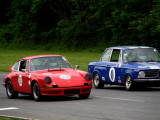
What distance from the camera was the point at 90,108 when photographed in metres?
12.2

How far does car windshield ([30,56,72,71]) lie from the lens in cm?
1524

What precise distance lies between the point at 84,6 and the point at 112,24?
801cm

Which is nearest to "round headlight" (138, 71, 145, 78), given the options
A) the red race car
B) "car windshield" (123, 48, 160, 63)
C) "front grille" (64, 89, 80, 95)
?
"car windshield" (123, 48, 160, 63)

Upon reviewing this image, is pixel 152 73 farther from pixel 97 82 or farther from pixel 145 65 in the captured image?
pixel 97 82

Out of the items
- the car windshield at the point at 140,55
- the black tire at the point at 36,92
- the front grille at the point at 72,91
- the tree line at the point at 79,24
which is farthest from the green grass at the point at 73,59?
the front grille at the point at 72,91

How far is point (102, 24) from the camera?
202 ft

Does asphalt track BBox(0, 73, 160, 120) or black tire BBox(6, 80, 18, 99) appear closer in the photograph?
asphalt track BBox(0, 73, 160, 120)

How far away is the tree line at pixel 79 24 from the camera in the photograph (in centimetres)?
5000

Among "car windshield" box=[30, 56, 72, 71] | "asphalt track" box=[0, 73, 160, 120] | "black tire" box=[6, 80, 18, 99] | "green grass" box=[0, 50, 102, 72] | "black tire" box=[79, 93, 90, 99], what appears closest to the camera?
"asphalt track" box=[0, 73, 160, 120]

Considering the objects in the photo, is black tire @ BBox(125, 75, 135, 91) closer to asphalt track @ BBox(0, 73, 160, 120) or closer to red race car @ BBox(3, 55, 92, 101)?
asphalt track @ BBox(0, 73, 160, 120)

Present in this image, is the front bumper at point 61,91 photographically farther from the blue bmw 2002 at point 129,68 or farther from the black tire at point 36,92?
the blue bmw 2002 at point 129,68

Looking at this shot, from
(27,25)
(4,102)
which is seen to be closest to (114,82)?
(4,102)

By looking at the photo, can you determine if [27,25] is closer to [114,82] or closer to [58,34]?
[58,34]

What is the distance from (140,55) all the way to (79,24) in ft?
147
